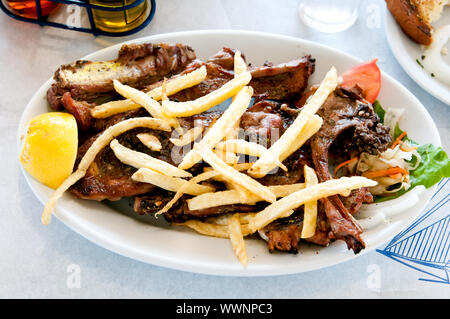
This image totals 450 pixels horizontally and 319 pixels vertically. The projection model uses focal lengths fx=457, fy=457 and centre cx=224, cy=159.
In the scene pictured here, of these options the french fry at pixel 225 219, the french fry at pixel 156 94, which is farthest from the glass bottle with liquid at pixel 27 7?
the french fry at pixel 225 219

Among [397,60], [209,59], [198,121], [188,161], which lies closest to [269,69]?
[209,59]

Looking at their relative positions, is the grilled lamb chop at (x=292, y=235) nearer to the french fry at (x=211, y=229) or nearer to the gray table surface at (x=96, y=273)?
the french fry at (x=211, y=229)

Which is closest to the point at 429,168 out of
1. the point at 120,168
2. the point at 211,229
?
the point at 211,229

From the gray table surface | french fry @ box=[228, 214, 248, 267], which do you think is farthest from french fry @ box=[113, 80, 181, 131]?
the gray table surface

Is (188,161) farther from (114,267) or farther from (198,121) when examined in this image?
(114,267)

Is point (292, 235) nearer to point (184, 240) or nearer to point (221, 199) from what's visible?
point (221, 199)

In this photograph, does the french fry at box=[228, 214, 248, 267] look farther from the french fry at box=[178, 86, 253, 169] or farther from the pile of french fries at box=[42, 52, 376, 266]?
the french fry at box=[178, 86, 253, 169]
